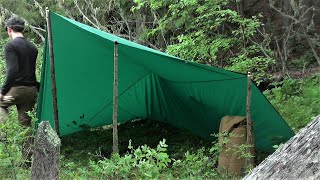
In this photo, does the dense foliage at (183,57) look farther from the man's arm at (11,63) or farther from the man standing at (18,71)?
the man's arm at (11,63)

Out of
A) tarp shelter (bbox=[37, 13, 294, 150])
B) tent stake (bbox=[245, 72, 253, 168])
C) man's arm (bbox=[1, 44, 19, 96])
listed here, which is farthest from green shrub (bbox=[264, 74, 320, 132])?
man's arm (bbox=[1, 44, 19, 96])

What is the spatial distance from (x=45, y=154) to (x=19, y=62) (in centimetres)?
239

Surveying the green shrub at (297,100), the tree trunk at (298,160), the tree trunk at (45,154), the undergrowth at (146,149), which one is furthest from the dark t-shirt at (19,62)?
the green shrub at (297,100)

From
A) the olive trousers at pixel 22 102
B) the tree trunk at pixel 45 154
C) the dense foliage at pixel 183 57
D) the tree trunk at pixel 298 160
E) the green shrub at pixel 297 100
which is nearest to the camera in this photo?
the tree trunk at pixel 298 160

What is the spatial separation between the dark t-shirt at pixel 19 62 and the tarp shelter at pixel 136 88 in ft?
0.87

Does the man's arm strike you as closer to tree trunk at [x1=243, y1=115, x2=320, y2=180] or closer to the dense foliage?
the dense foliage

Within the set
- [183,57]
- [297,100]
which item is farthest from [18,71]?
[297,100]

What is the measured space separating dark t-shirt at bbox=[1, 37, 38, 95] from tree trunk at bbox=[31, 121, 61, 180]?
2.23 meters

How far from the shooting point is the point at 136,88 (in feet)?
19.8

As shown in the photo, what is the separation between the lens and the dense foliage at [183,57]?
3699mm

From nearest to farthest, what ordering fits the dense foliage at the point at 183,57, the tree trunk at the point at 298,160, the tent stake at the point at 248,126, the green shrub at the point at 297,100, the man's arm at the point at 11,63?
the tree trunk at the point at 298,160, the dense foliage at the point at 183,57, the tent stake at the point at 248,126, the man's arm at the point at 11,63, the green shrub at the point at 297,100

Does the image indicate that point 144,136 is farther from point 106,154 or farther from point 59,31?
point 59,31

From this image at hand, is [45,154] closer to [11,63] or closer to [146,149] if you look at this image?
[146,149]

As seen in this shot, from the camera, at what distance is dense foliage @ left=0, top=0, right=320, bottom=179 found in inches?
146
